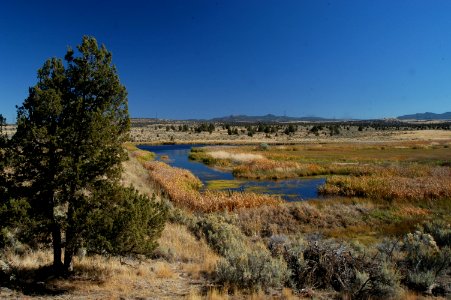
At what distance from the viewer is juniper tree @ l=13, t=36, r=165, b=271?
837cm

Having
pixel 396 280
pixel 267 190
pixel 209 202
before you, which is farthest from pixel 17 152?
pixel 267 190

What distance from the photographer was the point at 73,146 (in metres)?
8.58

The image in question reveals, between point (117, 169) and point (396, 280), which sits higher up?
point (117, 169)

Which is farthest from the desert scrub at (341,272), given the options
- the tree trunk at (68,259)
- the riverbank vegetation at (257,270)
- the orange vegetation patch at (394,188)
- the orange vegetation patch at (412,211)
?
the orange vegetation patch at (394,188)

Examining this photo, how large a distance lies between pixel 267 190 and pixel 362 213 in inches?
469

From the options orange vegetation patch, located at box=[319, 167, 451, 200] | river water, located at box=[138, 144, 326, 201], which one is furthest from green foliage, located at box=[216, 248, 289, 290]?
orange vegetation patch, located at box=[319, 167, 451, 200]

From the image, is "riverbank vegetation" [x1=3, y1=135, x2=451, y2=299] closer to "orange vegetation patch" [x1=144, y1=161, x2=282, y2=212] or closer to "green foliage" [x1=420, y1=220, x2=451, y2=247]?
"green foliage" [x1=420, y1=220, x2=451, y2=247]

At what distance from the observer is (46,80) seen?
28.4 ft

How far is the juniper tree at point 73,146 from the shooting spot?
27.5 feet

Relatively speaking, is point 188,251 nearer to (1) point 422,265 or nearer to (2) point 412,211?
(1) point 422,265

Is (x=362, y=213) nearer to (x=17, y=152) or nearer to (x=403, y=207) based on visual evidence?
(x=403, y=207)

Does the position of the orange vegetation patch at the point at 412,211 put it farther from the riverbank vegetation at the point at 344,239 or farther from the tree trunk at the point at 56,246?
the tree trunk at the point at 56,246

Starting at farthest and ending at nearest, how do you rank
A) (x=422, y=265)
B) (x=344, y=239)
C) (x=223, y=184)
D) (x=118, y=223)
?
(x=223, y=184)
(x=344, y=239)
(x=422, y=265)
(x=118, y=223)

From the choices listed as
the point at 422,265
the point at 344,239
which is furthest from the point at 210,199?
the point at 422,265
